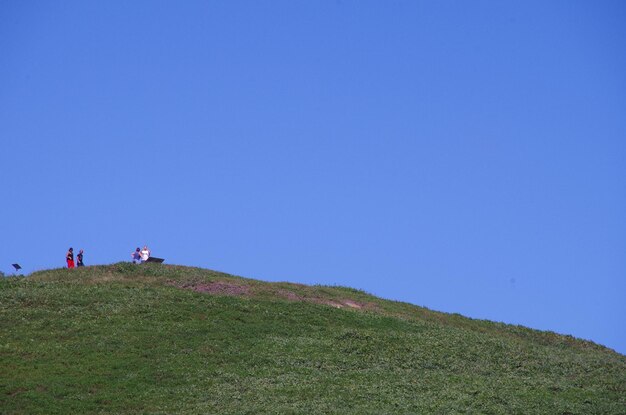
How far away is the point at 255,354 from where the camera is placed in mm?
49812

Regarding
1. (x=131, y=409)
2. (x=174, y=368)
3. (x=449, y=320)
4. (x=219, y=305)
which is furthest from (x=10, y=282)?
(x=449, y=320)

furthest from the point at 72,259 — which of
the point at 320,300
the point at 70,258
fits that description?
the point at 320,300

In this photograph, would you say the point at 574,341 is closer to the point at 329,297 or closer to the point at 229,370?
the point at 329,297

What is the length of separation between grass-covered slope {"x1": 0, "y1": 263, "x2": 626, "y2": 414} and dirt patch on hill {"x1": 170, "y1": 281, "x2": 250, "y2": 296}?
5.1 inches

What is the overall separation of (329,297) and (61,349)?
2077cm

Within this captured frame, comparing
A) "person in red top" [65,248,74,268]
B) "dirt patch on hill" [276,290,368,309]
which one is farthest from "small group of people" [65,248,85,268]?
"dirt patch on hill" [276,290,368,309]

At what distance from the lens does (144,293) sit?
57969mm

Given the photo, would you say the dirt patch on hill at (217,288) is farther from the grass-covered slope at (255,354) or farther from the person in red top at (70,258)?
the person in red top at (70,258)

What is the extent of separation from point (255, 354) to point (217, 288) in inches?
464

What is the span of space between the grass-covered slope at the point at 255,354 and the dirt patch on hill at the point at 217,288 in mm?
130

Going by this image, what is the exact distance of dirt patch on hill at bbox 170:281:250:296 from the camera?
2376 inches

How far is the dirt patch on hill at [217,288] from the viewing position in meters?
60.3

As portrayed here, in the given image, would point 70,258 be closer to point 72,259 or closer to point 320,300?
point 72,259

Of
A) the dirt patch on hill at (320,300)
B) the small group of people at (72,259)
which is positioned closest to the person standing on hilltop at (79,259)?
the small group of people at (72,259)
